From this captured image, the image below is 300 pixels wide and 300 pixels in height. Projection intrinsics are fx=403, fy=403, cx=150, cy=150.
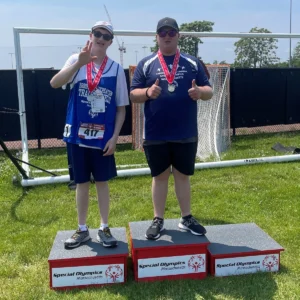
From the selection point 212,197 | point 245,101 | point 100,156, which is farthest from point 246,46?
point 100,156

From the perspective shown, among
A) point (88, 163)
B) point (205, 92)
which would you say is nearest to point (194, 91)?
point (205, 92)

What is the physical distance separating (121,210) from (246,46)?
9.44m

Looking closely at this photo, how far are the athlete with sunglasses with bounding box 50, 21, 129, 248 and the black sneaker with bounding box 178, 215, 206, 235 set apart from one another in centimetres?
67

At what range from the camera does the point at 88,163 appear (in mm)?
3393

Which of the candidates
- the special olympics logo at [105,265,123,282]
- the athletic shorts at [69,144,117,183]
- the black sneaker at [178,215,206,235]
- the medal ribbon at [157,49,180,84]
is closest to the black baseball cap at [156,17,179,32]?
the medal ribbon at [157,49,180,84]

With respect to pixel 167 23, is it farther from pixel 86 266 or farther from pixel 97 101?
pixel 86 266

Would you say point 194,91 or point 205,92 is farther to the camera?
point 205,92

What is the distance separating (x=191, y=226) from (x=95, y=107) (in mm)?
1350

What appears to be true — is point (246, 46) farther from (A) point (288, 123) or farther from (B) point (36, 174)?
(B) point (36, 174)

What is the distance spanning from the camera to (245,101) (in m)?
11.5

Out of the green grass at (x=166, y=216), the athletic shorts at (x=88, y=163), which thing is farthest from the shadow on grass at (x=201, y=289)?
the athletic shorts at (x=88, y=163)

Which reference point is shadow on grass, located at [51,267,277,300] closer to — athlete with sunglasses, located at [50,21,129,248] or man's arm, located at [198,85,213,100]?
athlete with sunglasses, located at [50,21,129,248]

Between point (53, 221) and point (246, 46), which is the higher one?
point (246, 46)

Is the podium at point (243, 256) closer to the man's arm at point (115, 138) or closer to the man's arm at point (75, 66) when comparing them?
the man's arm at point (115, 138)
